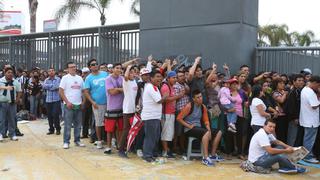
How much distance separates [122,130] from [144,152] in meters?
0.84

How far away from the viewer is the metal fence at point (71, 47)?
40.0ft

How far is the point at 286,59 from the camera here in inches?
371

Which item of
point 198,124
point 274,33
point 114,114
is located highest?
point 274,33

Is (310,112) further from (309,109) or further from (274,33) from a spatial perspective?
(274,33)

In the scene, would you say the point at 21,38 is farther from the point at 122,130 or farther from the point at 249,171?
the point at 249,171

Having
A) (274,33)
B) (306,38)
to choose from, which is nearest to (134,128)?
(274,33)

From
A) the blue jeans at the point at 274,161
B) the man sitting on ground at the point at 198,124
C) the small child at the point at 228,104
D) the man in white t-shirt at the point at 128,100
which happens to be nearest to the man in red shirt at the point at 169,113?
the man sitting on ground at the point at 198,124

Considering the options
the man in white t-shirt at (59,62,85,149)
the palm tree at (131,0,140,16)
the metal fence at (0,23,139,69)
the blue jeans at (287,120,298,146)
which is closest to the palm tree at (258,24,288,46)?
the palm tree at (131,0,140,16)

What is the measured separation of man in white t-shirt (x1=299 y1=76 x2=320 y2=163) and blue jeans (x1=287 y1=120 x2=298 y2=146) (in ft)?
1.10

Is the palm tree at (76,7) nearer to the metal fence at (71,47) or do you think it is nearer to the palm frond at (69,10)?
the palm frond at (69,10)

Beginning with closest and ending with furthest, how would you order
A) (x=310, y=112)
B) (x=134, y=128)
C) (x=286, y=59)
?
(x=310, y=112)
(x=134, y=128)
(x=286, y=59)

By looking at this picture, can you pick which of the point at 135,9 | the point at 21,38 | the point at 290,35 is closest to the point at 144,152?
the point at 21,38

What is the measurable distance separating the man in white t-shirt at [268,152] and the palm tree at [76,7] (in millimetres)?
14664

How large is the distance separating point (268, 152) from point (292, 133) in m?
1.58
